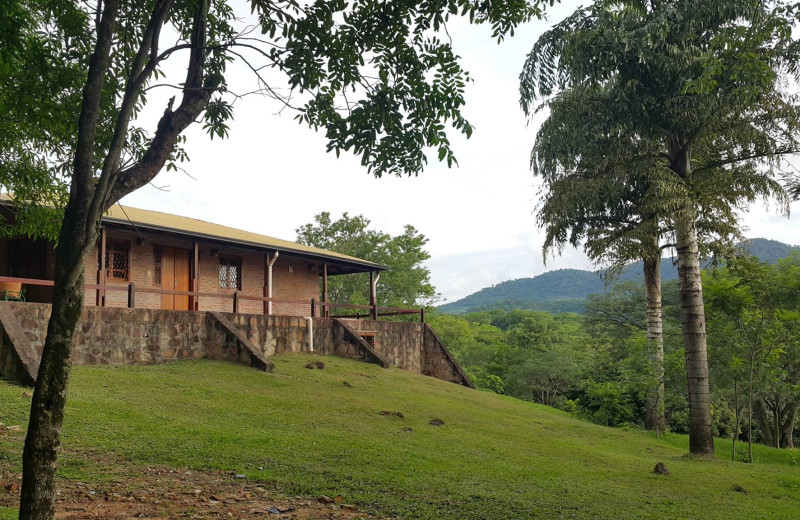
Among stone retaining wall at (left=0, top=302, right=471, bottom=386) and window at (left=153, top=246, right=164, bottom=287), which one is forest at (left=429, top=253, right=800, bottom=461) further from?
window at (left=153, top=246, right=164, bottom=287)

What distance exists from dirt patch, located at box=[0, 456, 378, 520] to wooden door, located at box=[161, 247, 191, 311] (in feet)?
42.9

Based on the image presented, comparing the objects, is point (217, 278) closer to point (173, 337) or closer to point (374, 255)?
point (173, 337)

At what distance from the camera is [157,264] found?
19109mm

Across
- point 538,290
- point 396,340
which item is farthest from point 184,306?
point 538,290

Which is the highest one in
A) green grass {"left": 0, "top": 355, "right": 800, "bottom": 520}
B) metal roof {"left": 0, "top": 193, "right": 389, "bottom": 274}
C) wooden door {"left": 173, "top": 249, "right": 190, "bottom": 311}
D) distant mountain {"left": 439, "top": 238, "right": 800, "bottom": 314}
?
distant mountain {"left": 439, "top": 238, "right": 800, "bottom": 314}

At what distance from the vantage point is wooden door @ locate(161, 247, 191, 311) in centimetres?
1931

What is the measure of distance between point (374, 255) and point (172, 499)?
33.2 meters

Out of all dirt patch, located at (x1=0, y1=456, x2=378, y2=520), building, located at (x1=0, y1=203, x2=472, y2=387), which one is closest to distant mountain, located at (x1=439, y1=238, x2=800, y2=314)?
building, located at (x1=0, y1=203, x2=472, y2=387)

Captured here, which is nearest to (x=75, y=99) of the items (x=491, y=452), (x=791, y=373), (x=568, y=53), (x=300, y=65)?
(x=300, y=65)

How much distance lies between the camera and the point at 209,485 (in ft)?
21.7

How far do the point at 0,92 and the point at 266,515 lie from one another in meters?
4.96

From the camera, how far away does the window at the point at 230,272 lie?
21125 mm

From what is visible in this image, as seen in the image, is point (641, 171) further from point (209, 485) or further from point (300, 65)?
point (209, 485)

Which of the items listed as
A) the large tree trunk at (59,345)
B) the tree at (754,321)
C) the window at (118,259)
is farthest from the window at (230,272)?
the large tree trunk at (59,345)
